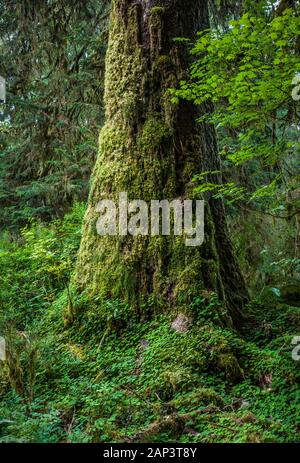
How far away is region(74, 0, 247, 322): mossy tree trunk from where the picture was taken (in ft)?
16.1

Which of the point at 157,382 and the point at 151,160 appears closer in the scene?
the point at 157,382

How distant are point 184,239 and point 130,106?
74.6 inches

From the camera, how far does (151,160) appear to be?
17.1ft

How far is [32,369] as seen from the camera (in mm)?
4070

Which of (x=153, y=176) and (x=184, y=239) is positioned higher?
(x=153, y=176)

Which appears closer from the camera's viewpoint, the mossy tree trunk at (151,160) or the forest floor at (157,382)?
the forest floor at (157,382)

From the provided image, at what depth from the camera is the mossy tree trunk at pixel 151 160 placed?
4895mm

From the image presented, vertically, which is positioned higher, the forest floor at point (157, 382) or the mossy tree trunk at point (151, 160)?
the mossy tree trunk at point (151, 160)

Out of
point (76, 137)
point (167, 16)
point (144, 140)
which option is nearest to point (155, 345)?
point (144, 140)

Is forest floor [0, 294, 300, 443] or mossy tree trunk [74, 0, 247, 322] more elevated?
mossy tree trunk [74, 0, 247, 322]

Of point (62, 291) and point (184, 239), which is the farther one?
point (62, 291)
